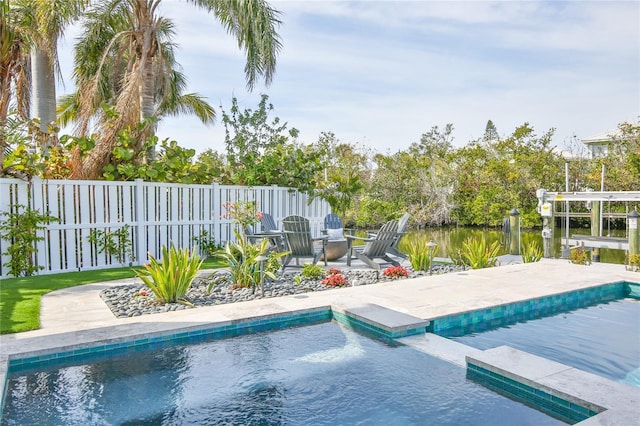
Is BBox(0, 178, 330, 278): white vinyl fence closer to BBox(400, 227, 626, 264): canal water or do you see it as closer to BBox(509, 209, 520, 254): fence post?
BBox(400, 227, 626, 264): canal water

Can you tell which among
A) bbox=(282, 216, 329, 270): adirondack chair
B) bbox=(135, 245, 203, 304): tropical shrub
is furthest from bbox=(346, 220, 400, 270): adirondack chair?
bbox=(135, 245, 203, 304): tropical shrub

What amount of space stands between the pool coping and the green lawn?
312 millimetres

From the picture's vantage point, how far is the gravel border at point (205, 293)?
5382 millimetres

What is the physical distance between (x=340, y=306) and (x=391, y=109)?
1502cm

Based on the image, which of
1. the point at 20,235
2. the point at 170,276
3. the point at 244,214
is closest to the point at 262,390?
the point at 170,276

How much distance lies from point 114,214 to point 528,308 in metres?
7.03

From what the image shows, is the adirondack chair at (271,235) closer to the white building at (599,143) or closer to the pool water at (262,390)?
the pool water at (262,390)

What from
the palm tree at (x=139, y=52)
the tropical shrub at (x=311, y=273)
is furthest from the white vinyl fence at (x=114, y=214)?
the tropical shrub at (x=311, y=273)

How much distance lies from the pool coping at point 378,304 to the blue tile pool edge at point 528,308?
0.07 metres

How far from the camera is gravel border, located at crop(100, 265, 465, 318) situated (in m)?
5.38

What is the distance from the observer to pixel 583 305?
6.16 meters

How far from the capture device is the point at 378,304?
5.45 m

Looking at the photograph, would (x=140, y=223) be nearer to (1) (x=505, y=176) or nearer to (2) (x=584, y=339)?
(2) (x=584, y=339)

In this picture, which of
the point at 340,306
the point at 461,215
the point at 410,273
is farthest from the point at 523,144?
the point at 340,306
